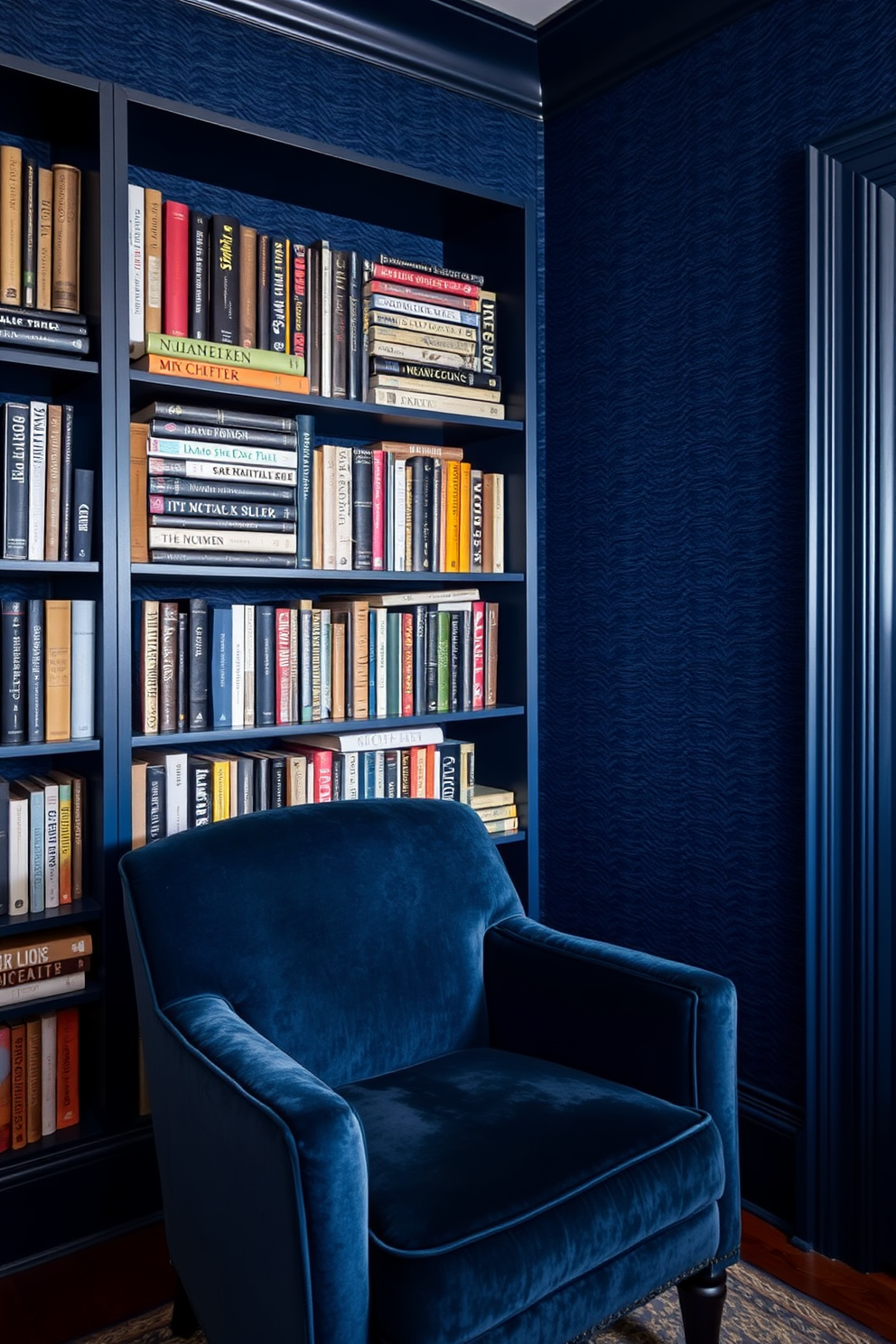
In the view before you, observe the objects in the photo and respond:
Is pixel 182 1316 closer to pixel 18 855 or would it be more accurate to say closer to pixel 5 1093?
pixel 5 1093

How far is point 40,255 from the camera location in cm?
202

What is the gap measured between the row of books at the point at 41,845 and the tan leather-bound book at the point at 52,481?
0.45 metres

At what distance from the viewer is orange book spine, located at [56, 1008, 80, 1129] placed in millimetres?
2096

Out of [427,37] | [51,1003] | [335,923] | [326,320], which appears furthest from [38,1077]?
[427,37]

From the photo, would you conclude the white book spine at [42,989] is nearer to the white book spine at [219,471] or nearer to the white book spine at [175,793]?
the white book spine at [175,793]

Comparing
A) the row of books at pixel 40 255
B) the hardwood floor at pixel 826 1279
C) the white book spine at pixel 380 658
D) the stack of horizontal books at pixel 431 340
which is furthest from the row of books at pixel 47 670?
the hardwood floor at pixel 826 1279

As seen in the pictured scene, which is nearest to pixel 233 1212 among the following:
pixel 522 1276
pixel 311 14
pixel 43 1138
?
pixel 522 1276

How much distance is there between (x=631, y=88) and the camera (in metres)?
2.57

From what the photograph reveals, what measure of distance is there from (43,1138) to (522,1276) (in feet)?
3.81

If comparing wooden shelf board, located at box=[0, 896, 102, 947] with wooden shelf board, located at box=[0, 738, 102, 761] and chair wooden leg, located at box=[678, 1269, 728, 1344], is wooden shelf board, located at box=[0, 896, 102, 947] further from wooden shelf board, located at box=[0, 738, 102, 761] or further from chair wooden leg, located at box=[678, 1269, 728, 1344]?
chair wooden leg, located at box=[678, 1269, 728, 1344]

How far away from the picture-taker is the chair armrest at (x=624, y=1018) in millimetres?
1638

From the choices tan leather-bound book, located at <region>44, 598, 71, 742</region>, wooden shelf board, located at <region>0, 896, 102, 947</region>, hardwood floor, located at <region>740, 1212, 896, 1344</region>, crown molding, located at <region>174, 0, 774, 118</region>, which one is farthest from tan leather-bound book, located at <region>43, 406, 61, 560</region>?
hardwood floor, located at <region>740, 1212, 896, 1344</region>

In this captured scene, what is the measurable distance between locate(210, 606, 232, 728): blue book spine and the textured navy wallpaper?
96cm

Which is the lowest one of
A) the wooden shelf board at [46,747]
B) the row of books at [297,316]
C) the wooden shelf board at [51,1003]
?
the wooden shelf board at [51,1003]
